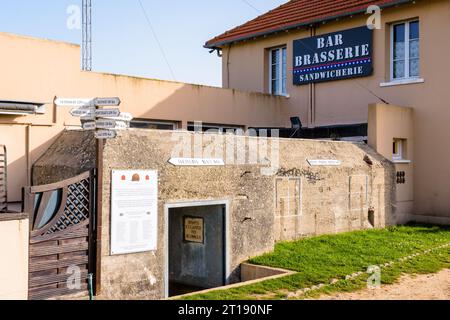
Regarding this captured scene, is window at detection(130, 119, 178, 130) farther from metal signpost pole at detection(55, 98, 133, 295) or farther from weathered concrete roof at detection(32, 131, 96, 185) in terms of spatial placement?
metal signpost pole at detection(55, 98, 133, 295)

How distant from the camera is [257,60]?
2045 centimetres

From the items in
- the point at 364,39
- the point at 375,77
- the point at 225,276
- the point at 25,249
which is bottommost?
the point at 225,276

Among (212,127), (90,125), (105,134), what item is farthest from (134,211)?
(212,127)

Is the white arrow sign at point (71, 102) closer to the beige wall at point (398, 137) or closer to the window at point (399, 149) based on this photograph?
the beige wall at point (398, 137)

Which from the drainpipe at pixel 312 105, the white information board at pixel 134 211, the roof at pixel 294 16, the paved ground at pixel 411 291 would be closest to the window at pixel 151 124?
the drainpipe at pixel 312 105

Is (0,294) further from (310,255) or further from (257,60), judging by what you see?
(257,60)

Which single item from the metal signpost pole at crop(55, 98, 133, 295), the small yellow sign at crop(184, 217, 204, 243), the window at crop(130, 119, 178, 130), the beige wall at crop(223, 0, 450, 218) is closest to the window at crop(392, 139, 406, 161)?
the beige wall at crop(223, 0, 450, 218)

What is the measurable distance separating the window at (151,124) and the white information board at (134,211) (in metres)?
5.68

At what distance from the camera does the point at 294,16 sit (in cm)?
1941

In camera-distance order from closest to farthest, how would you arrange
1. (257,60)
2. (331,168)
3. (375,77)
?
(331,168)
(375,77)
(257,60)

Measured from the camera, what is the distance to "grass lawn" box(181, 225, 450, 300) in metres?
8.92
